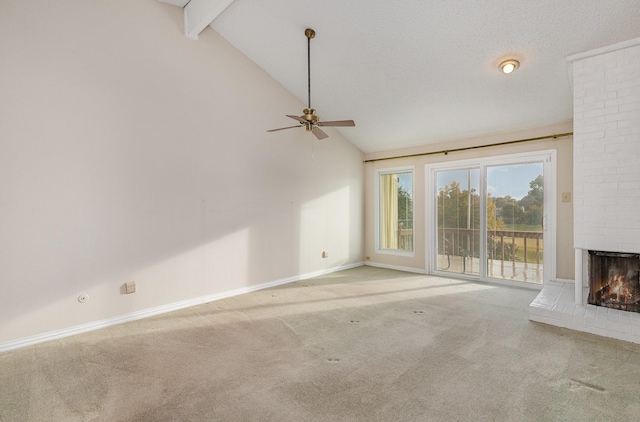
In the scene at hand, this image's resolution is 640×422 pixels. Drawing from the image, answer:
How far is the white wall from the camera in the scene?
9.40 ft

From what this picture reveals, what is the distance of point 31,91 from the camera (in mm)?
2896

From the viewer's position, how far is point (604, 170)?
314cm

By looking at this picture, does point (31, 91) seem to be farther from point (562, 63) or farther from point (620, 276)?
point (620, 276)

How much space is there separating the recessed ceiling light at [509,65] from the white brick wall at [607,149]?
1.74 feet

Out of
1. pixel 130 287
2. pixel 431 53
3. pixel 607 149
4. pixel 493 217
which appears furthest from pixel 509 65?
pixel 130 287

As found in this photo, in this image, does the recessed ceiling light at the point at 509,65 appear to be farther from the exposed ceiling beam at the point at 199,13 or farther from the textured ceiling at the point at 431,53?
the exposed ceiling beam at the point at 199,13

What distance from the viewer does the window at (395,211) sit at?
605 centimetres

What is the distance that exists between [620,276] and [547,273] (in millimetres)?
1362

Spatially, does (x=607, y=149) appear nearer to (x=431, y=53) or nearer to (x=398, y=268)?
(x=431, y=53)

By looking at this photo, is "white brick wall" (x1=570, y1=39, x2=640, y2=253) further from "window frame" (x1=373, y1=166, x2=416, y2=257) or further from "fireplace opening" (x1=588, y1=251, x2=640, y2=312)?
"window frame" (x1=373, y1=166, x2=416, y2=257)

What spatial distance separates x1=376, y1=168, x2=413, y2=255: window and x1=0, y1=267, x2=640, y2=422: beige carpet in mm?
2487

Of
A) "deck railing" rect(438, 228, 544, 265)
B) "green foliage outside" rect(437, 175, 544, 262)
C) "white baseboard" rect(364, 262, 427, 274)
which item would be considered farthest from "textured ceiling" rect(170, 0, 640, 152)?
"white baseboard" rect(364, 262, 427, 274)

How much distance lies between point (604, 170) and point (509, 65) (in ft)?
4.78

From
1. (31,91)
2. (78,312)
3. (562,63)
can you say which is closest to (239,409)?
(78,312)
